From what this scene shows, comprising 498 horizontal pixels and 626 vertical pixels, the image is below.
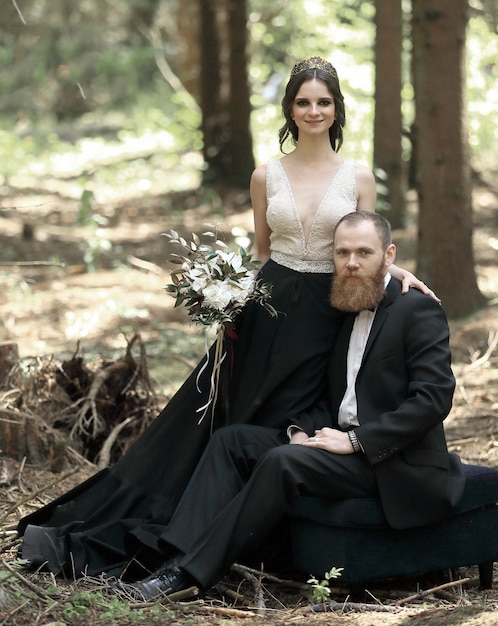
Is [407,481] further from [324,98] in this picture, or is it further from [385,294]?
[324,98]

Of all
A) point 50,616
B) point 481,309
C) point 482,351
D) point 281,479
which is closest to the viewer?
point 50,616

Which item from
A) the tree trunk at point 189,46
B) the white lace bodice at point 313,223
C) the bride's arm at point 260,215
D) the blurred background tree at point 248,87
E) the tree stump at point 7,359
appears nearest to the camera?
the white lace bodice at point 313,223

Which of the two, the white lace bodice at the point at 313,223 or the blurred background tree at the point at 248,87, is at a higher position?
the blurred background tree at the point at 248,87

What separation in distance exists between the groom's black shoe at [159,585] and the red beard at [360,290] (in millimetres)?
Result: 1424

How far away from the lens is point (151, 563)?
4438mm

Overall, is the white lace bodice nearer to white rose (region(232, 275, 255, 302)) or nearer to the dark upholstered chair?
white rose (region(232, 275, 255, 302))

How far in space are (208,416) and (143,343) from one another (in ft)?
5.05

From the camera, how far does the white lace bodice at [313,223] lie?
191 inches

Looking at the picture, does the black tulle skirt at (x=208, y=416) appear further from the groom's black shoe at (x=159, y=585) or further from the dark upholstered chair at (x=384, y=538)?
the dark upholstered chair at (x=384, y=538)

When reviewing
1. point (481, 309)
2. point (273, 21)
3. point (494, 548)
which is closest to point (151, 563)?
point (494, 548)

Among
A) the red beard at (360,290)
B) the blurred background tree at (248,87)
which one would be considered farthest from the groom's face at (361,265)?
the blurred background tree at (248,87)

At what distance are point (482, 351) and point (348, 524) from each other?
4601 mm

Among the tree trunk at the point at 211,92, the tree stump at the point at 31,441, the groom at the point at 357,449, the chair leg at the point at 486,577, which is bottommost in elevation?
the chair leg at the point at 486,577

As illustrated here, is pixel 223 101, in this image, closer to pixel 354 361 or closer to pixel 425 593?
pixel 354 361
